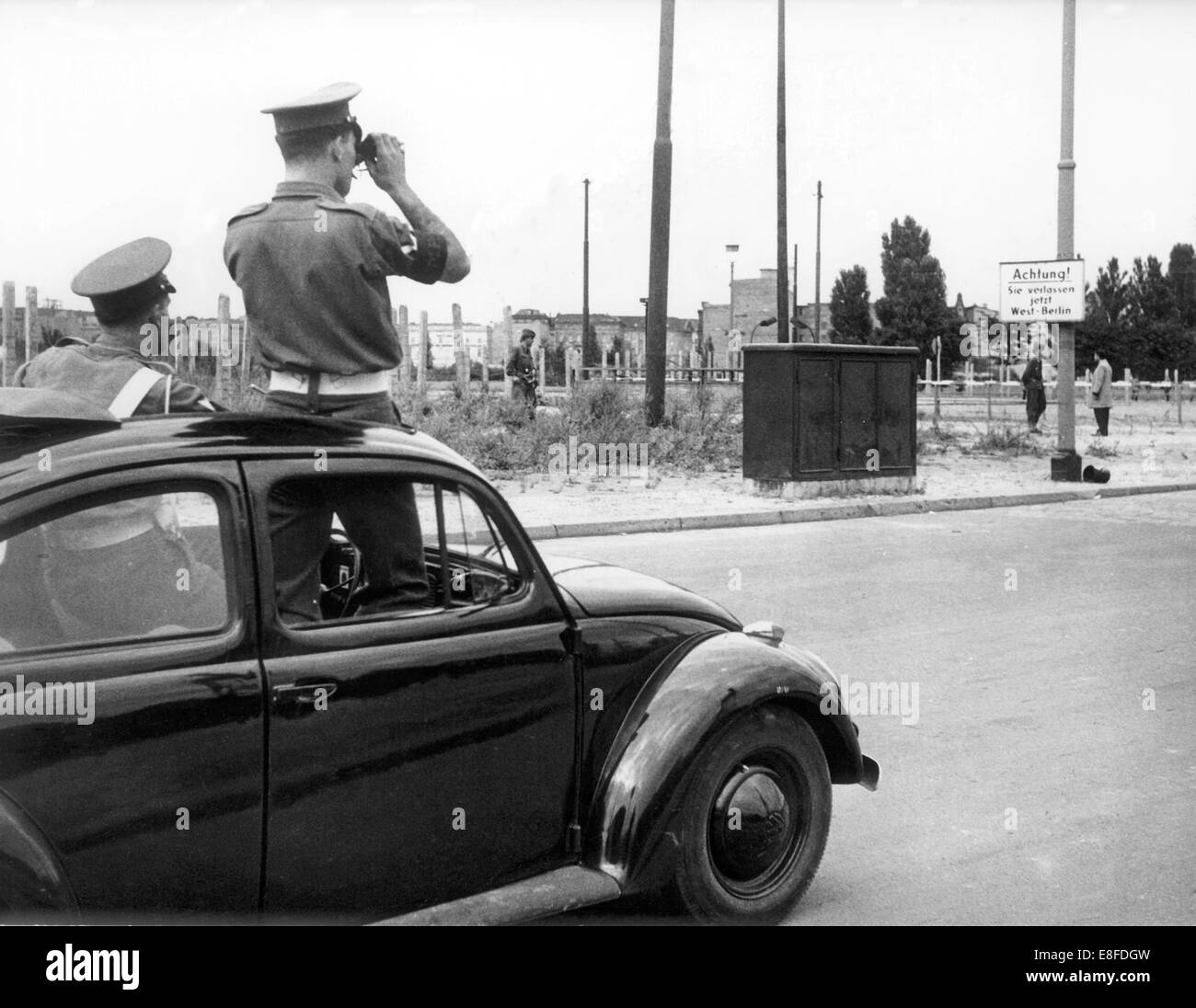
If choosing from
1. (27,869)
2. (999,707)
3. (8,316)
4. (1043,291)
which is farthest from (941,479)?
(27,869)

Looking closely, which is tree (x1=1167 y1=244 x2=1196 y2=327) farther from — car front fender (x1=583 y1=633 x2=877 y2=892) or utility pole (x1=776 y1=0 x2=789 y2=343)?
car front fender (x1=583 y1=633 x2=877 y2=892)

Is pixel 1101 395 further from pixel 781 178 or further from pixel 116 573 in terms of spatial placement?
pixel 116 573

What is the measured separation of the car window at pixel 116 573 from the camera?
284cm

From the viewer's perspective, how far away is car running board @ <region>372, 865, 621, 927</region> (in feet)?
10.9

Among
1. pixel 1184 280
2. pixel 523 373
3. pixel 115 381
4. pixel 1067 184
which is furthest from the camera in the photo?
pixel 1184 280

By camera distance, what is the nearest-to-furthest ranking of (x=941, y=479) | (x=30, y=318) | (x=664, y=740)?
(x=664, y=740) < (x=941, y=479) < (x=30, y=318)

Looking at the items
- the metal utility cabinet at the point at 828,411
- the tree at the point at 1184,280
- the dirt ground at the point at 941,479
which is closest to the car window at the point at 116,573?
the dirt ground at the point at 941,479

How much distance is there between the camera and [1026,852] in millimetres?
4770

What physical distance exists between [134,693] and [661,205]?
18303mm

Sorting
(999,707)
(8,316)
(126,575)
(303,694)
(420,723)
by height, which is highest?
(8,316)

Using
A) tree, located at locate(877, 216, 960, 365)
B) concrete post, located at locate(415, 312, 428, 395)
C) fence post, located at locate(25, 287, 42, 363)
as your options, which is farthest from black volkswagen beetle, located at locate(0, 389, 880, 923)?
tree, located at locate(877, 216, 960, 365)

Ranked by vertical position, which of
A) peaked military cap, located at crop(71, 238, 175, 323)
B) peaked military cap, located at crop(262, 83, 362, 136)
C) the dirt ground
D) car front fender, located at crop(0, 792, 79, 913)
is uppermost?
peaked military cap, located at crop(262, 83, 362, 136)

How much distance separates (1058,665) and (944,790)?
2.37 m

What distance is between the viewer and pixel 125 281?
4121 mm
